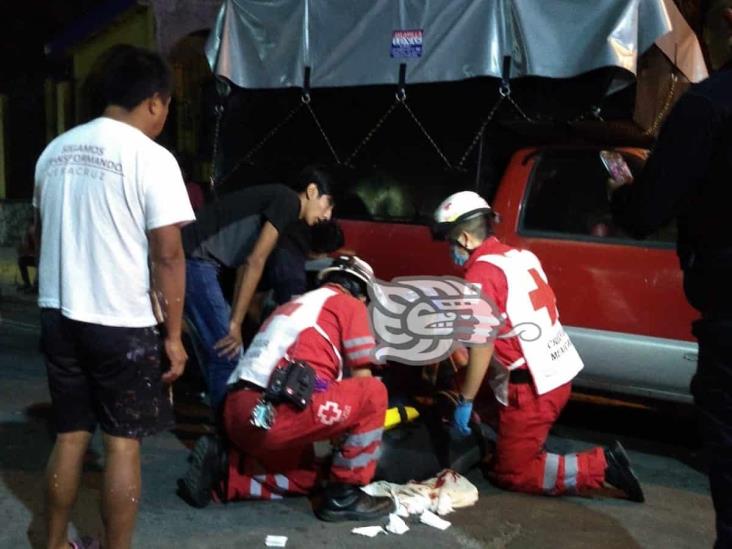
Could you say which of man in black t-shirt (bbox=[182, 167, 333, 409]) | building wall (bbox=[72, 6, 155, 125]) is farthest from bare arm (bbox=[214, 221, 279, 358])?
building wall (bbox=[72, 6, 155, 125])

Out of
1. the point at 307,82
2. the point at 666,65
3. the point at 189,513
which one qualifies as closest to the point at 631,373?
the point at 666,65

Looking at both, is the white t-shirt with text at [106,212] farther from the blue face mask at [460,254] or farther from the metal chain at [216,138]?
the metal chain at [216,138]

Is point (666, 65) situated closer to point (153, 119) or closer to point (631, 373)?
point (631, 373)

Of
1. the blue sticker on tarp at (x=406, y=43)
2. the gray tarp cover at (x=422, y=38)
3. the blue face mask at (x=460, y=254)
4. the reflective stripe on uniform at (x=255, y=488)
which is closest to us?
the reflective stripe on uniform at (x=255, y=488)

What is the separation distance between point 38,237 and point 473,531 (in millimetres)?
2129

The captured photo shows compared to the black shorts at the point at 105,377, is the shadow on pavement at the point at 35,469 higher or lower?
lower

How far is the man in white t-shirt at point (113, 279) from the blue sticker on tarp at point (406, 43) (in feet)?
9.36

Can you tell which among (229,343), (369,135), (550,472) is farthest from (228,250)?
(550,472)

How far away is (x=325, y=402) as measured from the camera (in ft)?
11.5

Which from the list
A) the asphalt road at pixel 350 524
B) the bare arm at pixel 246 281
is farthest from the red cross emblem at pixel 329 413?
the bare arm at pixel 246 281

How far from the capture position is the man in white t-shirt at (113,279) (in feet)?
8.82

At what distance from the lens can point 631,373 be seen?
4621mm

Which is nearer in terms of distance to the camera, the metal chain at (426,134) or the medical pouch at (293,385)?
the medical pouch at (293,385)

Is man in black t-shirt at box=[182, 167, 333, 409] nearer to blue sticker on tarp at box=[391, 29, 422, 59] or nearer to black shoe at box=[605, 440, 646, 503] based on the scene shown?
blue sticker on tarp at box=[391, 29, 422, 59]
